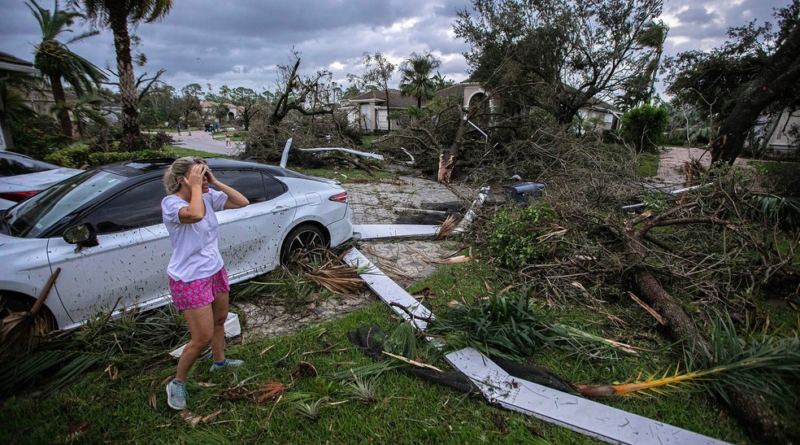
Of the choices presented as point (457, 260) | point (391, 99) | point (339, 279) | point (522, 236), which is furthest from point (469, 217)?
point (391, 99)

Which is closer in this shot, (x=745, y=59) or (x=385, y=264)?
(x=385, y=264)

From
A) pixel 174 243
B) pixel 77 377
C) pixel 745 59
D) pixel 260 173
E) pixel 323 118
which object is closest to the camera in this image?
pixel 174 243

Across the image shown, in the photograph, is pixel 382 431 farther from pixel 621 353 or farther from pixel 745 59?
pixel 745 59

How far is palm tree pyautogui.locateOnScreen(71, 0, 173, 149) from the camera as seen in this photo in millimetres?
11672

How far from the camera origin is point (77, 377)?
2.91 meters

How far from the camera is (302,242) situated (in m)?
4.83

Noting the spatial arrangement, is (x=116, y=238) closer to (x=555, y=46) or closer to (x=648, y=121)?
(x=555, y=46)

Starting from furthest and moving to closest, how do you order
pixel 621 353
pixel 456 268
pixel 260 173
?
pixel 456 268 → pixel 260 173 → pixel 621 353

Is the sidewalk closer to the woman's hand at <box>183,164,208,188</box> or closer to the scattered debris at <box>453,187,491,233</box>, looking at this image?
the scattered debris at <box>453,187,491,233</box>

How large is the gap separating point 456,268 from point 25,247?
440 centimetres

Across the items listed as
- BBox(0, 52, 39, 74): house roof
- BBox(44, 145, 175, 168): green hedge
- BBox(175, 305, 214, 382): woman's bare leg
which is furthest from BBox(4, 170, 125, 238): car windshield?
BBox(0, 52, 39, 74): house roof

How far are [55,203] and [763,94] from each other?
11984 mm

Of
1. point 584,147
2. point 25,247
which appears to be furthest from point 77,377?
point 584,147

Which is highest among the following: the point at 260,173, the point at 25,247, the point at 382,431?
the point at 260,173
